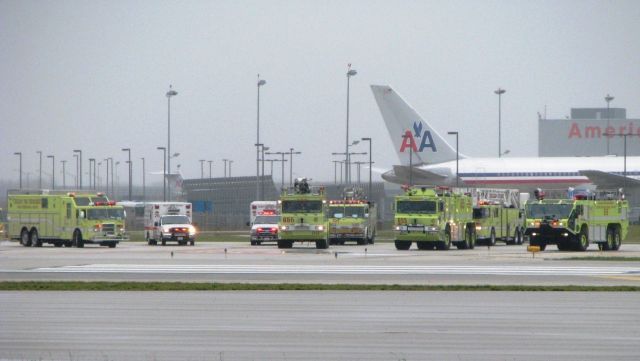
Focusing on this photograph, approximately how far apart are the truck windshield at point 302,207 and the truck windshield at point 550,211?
1050 cm

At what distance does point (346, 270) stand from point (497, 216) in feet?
104

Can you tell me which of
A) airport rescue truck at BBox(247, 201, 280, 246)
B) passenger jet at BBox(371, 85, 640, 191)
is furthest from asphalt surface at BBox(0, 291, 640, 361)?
passenger jet at BBox(371, 85, 640, 191)

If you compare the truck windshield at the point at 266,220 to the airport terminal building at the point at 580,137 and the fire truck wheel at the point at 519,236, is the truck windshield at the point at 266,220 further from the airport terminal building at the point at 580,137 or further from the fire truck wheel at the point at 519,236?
the airport terminal building at the point at 580,137

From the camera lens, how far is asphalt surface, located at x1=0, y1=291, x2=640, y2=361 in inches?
732

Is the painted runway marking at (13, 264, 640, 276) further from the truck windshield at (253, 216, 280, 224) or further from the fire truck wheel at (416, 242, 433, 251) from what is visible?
the truck windshield at (253, 216, 280, 224)

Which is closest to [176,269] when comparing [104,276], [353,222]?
[104,276]

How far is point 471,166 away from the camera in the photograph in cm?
10019

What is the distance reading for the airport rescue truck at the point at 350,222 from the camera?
68.4m

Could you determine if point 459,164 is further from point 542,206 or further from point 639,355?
point 639,355

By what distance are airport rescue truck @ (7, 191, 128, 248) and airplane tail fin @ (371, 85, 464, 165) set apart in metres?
37.7

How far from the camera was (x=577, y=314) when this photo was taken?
78.8 feet

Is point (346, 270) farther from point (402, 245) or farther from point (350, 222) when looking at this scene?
point (350, 222)

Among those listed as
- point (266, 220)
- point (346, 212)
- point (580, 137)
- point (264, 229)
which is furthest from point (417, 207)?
point (580, 137)

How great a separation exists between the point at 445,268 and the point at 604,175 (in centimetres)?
5407
